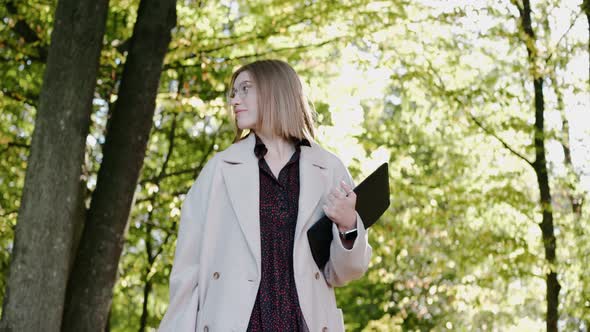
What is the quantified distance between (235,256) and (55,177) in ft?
10.6

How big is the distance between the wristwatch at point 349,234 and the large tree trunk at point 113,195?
3705 millimetres

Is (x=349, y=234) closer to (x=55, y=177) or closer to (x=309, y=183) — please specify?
(x=309, y=183)

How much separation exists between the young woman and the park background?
303cm

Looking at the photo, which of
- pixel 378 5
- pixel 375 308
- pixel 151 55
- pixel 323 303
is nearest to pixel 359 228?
pixel 323 303

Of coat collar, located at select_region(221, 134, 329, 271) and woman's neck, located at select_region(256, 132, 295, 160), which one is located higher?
woman's neck, located at select_region(256, 132, 295, 160)

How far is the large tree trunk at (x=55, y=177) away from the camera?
588 centimetres

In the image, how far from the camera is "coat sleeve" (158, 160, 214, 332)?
3072 mm

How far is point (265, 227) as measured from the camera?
3.15m

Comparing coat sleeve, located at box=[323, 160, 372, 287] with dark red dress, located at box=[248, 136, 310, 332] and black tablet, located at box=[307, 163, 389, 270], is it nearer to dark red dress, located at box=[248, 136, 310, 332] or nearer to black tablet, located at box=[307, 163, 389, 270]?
black tablet, located at box=[307, 163, 389, 270]

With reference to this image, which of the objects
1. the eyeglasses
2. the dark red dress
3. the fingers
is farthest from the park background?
the fingers

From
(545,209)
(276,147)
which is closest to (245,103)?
(276,147)

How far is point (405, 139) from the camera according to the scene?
1822cm

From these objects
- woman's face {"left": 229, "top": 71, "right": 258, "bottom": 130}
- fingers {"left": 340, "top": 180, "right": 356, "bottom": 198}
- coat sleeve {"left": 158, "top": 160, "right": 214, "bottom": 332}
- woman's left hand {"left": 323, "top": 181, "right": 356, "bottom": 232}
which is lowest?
coat sleeve {"left": 158, "top": 160, "right": 214, "bottom": 332}

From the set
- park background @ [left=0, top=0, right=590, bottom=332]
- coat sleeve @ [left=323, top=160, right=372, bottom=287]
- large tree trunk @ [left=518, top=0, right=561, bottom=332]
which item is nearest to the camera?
coat sleeve @ [left=323, top=160, right=372, bottom=287]
